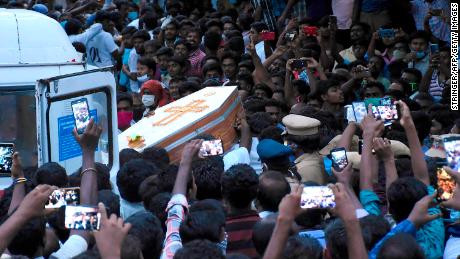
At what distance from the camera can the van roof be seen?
29.2 ft

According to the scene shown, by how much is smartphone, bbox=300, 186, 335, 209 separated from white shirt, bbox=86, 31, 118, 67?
10.4m

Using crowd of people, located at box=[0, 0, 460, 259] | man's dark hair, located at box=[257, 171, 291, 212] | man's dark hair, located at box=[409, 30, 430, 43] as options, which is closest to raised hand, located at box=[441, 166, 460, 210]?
crowd of people, located at box=[0, 0, 460, 259]

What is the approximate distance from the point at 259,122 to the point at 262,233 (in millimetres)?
3867

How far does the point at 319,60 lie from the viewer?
13.2 meters

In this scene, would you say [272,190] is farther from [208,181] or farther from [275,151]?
[275,151]

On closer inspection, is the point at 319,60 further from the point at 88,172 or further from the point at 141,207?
the point at 88,172

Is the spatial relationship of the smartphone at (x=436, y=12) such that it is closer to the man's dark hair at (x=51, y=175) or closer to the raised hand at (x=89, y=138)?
the man's dark hair at (x=51, y=175)

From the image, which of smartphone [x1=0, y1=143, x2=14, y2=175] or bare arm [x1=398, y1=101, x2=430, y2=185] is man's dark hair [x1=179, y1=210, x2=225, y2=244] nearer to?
bare arm [x1=398, y1=101, x2=430, y2=185]

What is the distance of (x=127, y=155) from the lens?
8.64 meters

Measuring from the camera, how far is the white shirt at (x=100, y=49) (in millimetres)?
15445

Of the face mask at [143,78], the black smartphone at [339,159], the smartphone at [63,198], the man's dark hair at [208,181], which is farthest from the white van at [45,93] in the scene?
the face mask at [143,78]

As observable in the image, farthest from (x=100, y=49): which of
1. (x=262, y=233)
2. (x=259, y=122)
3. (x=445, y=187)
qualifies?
(x=445, y=187)

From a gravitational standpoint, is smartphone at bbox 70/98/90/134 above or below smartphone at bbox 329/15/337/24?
above

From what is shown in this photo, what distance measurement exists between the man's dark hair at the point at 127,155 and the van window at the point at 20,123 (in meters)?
0.71
